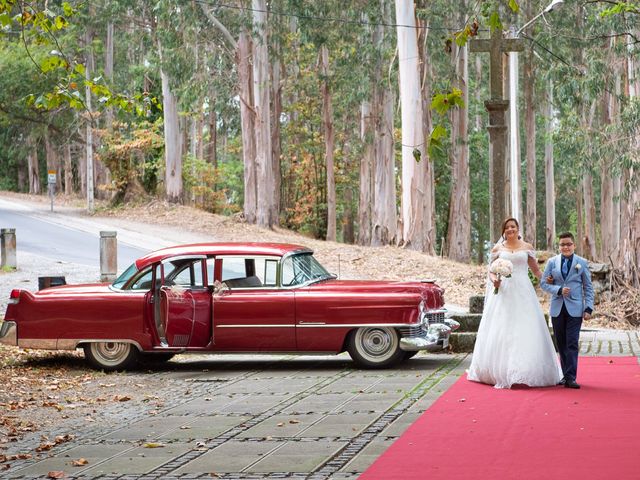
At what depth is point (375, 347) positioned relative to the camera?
46.2 ft

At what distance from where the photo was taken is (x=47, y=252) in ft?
107

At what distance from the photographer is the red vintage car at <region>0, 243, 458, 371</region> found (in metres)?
14.0

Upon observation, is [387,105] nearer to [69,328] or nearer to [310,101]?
[310,101]

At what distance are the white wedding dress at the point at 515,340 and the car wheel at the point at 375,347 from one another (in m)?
1.43

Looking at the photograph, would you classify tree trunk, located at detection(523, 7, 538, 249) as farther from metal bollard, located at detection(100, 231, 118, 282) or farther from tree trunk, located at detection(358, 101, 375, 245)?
metal bollard, located at detection(100, 231, 118, 282)

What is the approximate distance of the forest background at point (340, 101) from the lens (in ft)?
112

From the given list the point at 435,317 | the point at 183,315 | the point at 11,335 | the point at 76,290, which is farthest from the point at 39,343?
the point at 435,317

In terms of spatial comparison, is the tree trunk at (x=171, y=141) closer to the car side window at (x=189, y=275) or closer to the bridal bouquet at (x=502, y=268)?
the car side window at (x=189, y=275)

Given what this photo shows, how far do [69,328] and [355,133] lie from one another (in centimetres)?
4111

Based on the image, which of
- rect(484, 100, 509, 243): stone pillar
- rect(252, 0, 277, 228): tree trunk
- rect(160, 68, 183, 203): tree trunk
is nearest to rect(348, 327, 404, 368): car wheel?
rect(484, 100, 509, 243): stone pillar

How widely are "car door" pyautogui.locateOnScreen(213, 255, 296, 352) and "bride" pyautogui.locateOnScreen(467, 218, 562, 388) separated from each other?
245 centimetres

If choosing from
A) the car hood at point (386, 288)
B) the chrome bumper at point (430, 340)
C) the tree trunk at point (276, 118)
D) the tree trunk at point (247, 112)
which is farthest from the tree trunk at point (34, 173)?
the chrome bumper at point (430, 340)

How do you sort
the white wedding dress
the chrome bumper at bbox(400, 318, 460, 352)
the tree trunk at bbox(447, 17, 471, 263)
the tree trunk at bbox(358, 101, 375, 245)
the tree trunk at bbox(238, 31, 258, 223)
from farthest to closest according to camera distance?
the tree trunk at bbox(358, 101, 375, 245)
the tree trunk at bbox(447, 17, 471, 263)
the tree trunk at bbox(238, 31, 258, 223)
the chrome bumper at bbox(400, 318, 460, 352)
the white wedding dress

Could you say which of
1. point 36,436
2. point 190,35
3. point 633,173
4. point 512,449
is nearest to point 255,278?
point 36,436
